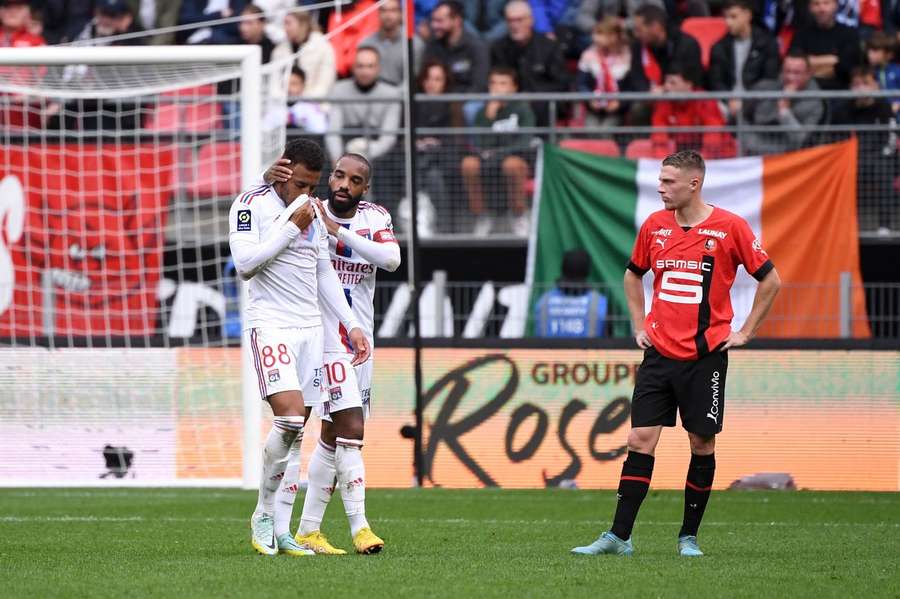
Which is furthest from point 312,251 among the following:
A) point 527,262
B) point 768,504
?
point 527,262

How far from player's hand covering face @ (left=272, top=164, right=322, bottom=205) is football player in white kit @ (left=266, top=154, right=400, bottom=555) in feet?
0.19

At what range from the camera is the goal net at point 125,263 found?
13992 mm

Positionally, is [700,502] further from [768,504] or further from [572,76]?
[572,76]

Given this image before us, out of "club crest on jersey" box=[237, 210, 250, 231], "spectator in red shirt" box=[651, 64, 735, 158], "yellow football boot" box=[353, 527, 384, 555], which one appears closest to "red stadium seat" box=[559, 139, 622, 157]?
"spectator in red shirt" box=[651, 64, 735, 158]

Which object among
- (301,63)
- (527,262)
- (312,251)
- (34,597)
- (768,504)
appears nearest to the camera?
(34,597)

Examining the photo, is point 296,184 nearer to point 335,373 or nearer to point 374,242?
point 374,242

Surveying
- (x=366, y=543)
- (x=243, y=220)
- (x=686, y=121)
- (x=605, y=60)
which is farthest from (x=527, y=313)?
(x=243, y=220)

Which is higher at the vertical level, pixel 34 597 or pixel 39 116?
pixel 39 116

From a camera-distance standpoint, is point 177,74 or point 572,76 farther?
point 572,76

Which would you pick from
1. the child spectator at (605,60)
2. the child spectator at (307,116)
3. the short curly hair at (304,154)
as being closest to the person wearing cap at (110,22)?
the child spectator at (307,116)

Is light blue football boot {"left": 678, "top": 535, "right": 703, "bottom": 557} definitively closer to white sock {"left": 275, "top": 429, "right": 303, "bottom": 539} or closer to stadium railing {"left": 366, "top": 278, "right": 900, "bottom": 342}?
white sock {"left": 275, "top": 429, "right": 303, "bottom": 539}

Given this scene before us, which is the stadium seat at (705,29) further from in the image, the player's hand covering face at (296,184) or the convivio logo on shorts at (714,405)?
the player's hand covering face at (296,184)

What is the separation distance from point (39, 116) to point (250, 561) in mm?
9650

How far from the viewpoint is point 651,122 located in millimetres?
16984
